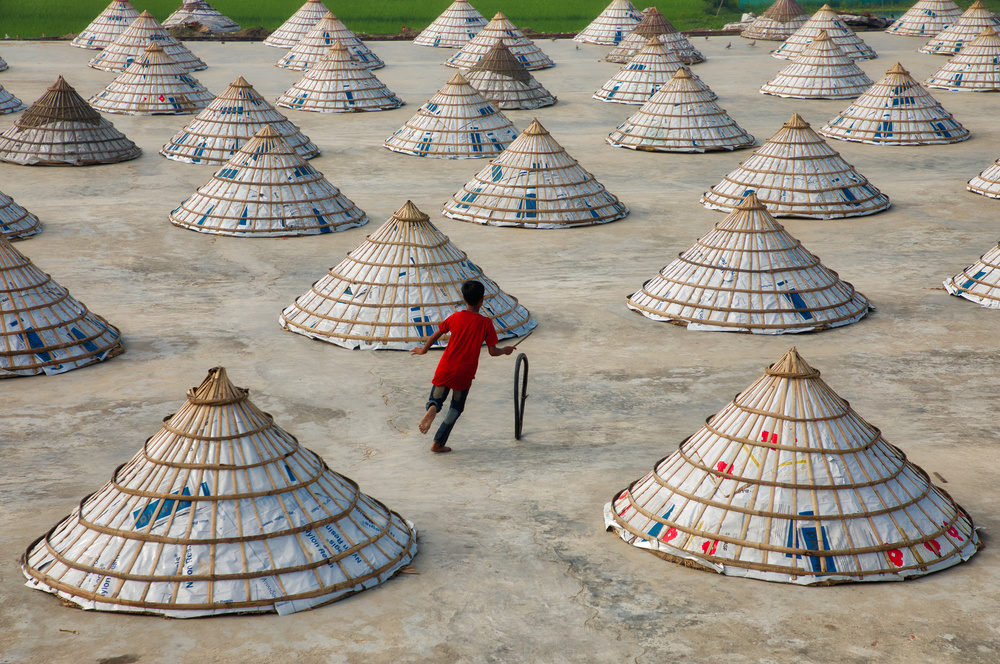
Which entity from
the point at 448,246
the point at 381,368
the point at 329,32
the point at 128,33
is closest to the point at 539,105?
the point at 329,32

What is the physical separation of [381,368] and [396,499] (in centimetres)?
397

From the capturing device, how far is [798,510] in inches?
310

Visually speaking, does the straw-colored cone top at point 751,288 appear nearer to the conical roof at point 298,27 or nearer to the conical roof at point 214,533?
the conical roof at point 214,533

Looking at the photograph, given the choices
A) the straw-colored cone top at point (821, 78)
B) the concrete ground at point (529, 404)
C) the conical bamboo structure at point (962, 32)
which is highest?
the conical bamboo structure at point (962, 32)

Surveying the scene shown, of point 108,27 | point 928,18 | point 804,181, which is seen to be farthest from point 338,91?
point 928,18

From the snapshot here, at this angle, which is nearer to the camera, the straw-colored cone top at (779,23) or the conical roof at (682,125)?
the conical roof at (682,125)

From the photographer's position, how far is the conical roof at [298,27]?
4144cm

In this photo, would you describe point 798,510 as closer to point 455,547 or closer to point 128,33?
point 455,547

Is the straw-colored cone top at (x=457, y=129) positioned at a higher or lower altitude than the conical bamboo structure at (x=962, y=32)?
lower

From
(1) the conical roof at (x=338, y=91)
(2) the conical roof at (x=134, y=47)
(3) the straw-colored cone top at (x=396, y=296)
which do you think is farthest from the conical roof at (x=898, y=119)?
(2) the conical roof at (x=134, y=47)

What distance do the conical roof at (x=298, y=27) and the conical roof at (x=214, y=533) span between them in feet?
118

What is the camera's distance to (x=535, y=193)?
19.8 meters

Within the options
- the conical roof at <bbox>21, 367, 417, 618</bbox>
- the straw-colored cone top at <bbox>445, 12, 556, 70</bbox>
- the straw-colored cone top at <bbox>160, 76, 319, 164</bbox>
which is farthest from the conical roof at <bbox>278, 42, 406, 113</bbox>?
the conical roof at <bbox>21, 367, 417, 618</bbox>

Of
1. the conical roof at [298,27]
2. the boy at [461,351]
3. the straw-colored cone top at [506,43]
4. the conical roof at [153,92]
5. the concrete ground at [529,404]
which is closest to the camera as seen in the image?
the concrete ground at [529,404]
